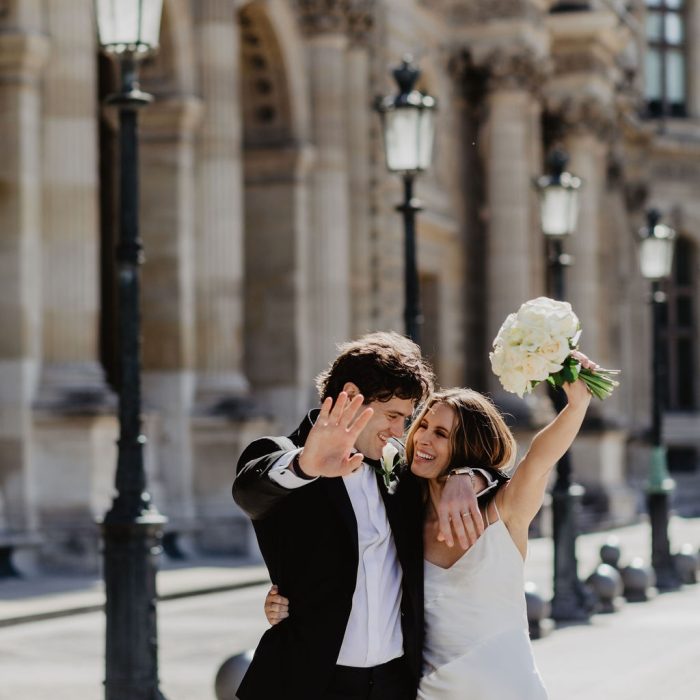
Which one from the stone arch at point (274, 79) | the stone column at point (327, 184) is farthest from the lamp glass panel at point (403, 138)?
the stone column at point (327, 184)

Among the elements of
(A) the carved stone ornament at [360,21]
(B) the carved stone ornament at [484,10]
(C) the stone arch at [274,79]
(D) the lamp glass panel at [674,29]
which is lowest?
(C) the stone arch at [274,79]

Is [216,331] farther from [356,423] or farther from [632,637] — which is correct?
[356,423]

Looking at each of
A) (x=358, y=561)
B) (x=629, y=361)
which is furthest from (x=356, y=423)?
(x=629, y=361)

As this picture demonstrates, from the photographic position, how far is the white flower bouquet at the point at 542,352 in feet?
17.5

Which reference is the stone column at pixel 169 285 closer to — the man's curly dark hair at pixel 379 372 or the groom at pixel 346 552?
the groom at pixel 346 552

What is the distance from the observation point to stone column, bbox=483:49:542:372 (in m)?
34.4

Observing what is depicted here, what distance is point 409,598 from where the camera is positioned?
5.05m

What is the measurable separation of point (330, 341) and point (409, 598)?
865 inches

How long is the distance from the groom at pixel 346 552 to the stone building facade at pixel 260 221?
542 inches

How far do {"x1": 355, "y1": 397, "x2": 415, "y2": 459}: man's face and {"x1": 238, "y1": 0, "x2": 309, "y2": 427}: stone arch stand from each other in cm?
2132

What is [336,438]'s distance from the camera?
4652 millimetres

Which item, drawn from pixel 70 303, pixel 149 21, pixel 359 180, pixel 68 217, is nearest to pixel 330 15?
pixel 359 180

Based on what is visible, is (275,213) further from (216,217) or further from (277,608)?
(277,608)

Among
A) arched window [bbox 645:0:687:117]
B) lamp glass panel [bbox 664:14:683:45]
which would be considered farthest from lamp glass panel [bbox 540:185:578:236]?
lamp glass panel [bbox 664:14:683:45]
